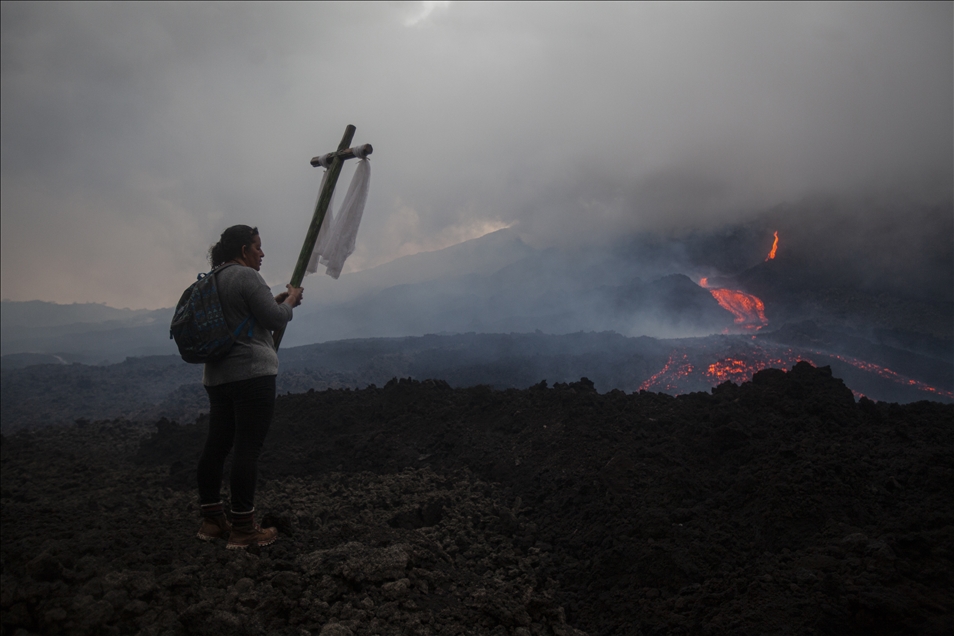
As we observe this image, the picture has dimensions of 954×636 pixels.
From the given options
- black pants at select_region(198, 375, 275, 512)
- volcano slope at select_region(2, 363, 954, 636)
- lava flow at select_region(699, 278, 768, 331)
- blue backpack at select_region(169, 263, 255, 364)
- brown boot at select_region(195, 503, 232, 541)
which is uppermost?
lava flow at select_region(699, 278, 768, 331)

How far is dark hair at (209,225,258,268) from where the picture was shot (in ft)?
11.3

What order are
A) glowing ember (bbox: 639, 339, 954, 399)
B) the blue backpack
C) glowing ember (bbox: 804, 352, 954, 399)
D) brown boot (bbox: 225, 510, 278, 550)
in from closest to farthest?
the blue backpack
brown boot (bbox: 225, 510, 278, 550)
glowing ember (bbox: 639, 339, 954, 399)
glowing ember (bbox: 804, 352, 954, 399)

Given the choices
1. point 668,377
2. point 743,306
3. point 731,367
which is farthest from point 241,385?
point 743,306

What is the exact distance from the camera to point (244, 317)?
3217 millimetres

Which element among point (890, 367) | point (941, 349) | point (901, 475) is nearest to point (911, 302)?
point (941, 349)

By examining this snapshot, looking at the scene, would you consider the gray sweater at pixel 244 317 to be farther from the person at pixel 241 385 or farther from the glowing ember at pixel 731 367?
the glowing ember at pixel 731 367

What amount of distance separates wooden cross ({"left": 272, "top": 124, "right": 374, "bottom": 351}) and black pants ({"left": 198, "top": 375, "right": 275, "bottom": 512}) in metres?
1.00

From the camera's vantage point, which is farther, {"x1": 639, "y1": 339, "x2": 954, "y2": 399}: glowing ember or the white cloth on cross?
{"x1": 639, "y1": 339, "x2": 954, "y2": 399}: glowing ember

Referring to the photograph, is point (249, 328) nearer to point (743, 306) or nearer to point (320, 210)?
point (320, 210)

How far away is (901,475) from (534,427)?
4106mm

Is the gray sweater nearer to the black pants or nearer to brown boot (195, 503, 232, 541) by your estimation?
the black pants

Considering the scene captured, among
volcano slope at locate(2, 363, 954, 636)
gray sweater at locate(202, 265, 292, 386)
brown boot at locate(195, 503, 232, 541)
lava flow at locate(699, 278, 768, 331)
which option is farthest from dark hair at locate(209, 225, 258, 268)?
lava flow at locate(699, 278, 768, 331)

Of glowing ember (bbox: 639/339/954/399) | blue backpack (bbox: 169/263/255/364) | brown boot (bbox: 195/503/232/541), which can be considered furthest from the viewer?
glowing ember (bbox: 639/339/954/399)

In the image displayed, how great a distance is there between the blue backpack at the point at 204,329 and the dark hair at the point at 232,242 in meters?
→ 0.33
